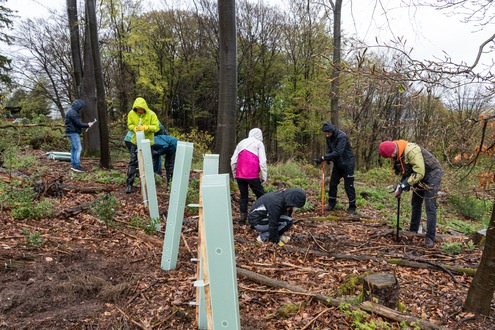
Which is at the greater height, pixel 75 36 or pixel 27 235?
pixel 75 36

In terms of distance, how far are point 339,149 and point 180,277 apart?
505 centimetres

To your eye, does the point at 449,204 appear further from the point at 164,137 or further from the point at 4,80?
the point at 4,80

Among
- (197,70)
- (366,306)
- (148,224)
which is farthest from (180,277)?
(197,70)

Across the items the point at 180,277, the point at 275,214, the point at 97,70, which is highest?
the point at 97,70

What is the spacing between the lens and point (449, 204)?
10703 mm

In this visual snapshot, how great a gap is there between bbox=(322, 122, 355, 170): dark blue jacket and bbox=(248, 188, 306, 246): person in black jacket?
255 cm

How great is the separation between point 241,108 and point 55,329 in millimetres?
26113

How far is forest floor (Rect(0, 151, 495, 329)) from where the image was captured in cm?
297

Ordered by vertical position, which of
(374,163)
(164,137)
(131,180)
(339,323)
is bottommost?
(374,163)

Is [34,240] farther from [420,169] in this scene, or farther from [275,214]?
[420,169]

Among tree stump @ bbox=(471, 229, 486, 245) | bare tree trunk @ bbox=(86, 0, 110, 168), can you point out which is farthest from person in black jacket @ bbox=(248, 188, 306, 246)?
bare tree trunk @ bbox=(86, 0, 110, 168)

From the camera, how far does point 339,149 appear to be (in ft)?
24.9

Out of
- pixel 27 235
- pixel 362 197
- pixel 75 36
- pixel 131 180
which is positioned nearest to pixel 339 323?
pixel 27 235

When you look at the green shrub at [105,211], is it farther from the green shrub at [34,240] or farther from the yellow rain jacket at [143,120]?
the yellow rain jacket at [143,120]
